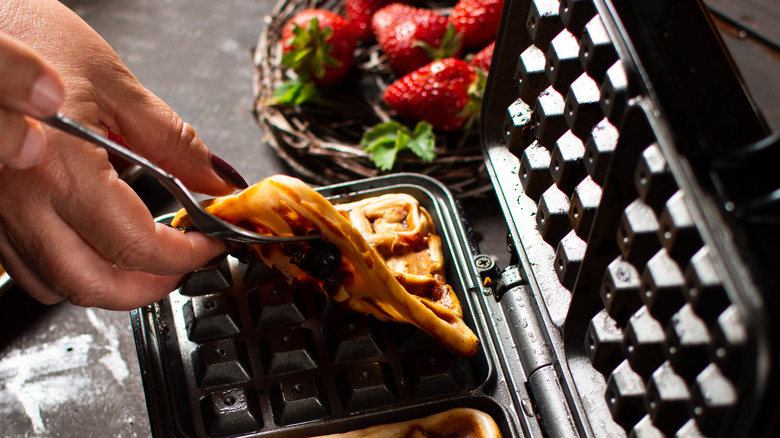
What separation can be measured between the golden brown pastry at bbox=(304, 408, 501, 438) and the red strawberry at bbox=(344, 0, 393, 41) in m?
1.40

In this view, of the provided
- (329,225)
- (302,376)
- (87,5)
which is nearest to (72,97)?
(329,225)

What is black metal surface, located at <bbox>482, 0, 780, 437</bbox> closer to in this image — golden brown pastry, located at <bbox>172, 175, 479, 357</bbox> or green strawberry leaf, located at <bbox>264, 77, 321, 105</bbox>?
golden brown pastry, located at <bbox>172, 175, 479, 357</bbox>

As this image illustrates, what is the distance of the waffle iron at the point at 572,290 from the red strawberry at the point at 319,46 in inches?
27.0

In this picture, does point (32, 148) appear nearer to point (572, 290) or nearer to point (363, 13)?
point (572, 290)

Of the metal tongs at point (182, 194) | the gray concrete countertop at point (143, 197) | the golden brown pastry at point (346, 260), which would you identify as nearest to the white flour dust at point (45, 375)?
the gray concrete countertop at point (143, 197)

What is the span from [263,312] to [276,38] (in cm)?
118

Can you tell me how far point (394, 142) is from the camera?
184cm

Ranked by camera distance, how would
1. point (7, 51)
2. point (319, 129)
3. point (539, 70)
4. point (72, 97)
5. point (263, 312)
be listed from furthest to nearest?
point (319, 129)
point (263, 312)
point (539, 70)
point (72, 97)
point (7, 51)

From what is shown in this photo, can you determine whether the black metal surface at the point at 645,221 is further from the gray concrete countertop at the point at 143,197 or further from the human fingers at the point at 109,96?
the gray concrete countertop at the point at 143,197

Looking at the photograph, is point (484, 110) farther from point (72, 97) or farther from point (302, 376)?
point (72, 97)

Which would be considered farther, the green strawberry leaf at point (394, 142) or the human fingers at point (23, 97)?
the green strawberry leaf at point (394, 142)

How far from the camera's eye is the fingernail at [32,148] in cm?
83

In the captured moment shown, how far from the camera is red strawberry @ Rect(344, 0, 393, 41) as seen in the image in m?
2.11

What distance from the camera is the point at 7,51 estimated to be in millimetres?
737
